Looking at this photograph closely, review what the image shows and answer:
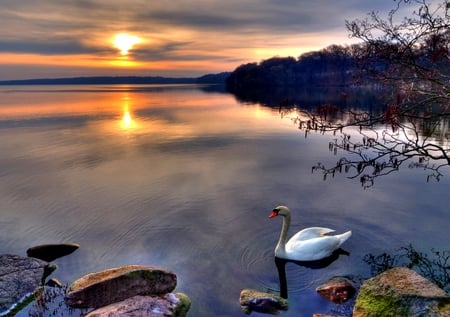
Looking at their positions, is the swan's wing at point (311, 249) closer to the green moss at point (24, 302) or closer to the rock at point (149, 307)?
the rock at point (149, 307)

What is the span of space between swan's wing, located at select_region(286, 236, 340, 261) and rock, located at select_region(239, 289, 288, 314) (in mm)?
2119

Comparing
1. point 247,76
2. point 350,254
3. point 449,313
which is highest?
point 247,76

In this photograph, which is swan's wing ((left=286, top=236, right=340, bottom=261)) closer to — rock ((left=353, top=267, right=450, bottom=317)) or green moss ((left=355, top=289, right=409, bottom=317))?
rock ((left=353, top=267, right=450, bottom=317))

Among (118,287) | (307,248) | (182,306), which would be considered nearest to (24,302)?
(118,287)

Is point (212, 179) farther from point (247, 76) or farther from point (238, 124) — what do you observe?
point (247, 76)

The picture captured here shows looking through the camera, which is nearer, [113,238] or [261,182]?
[113,238]

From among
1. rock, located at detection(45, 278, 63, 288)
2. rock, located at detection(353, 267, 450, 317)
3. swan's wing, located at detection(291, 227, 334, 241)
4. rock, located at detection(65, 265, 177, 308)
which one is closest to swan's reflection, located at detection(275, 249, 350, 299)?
swan's wing, located at detection(291, 227, 334, 241)

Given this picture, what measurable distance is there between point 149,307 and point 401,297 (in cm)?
484

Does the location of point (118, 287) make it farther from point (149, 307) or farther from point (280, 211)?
point (280, 211)

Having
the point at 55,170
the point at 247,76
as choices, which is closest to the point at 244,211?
the point at 55,170

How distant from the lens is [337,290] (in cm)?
854

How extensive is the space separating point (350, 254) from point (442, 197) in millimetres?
7168

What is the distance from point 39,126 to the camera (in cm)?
3947

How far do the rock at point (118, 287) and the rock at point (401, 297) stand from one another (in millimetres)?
4376
